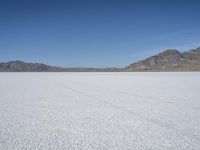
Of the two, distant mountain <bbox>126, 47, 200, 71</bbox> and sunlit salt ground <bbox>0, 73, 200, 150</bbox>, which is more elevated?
distant mountain <bbox>126, 47, 200, 71</bbox>

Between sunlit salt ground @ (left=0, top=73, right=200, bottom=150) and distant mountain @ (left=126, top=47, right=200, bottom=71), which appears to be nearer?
sunlit salt ground @ (left=0, top=73, right=200, bottom=150)

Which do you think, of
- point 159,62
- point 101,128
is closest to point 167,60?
point 159,62

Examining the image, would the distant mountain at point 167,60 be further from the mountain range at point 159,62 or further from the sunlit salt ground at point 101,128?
the sunlit salt ground at point 101,128

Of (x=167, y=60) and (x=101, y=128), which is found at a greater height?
(x=167, y=60)

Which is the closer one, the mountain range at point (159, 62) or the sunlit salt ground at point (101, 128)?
the sunlit salt ground at point (101, 128)

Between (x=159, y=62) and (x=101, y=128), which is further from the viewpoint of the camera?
(x=159, y=62)

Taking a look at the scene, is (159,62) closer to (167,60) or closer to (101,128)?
(167,60)

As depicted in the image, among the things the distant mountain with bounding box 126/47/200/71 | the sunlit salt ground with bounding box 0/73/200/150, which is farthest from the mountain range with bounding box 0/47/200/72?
the sunlit salt ground with bounding box 0/73/200/150

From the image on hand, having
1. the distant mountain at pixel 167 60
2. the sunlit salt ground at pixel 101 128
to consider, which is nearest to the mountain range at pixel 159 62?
the distant mountain at pixel 167 60

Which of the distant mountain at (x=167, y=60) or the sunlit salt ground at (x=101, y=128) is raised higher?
the distant mountain at (x=167, y=60)

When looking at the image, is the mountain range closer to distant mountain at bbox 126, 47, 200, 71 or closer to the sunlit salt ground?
distant mountain at bbox 126, 47, 200, 71

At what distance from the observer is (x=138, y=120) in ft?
16.8

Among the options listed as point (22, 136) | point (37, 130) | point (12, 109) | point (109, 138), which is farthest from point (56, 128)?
point (12, 109)

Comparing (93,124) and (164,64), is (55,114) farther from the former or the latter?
(164,64)
